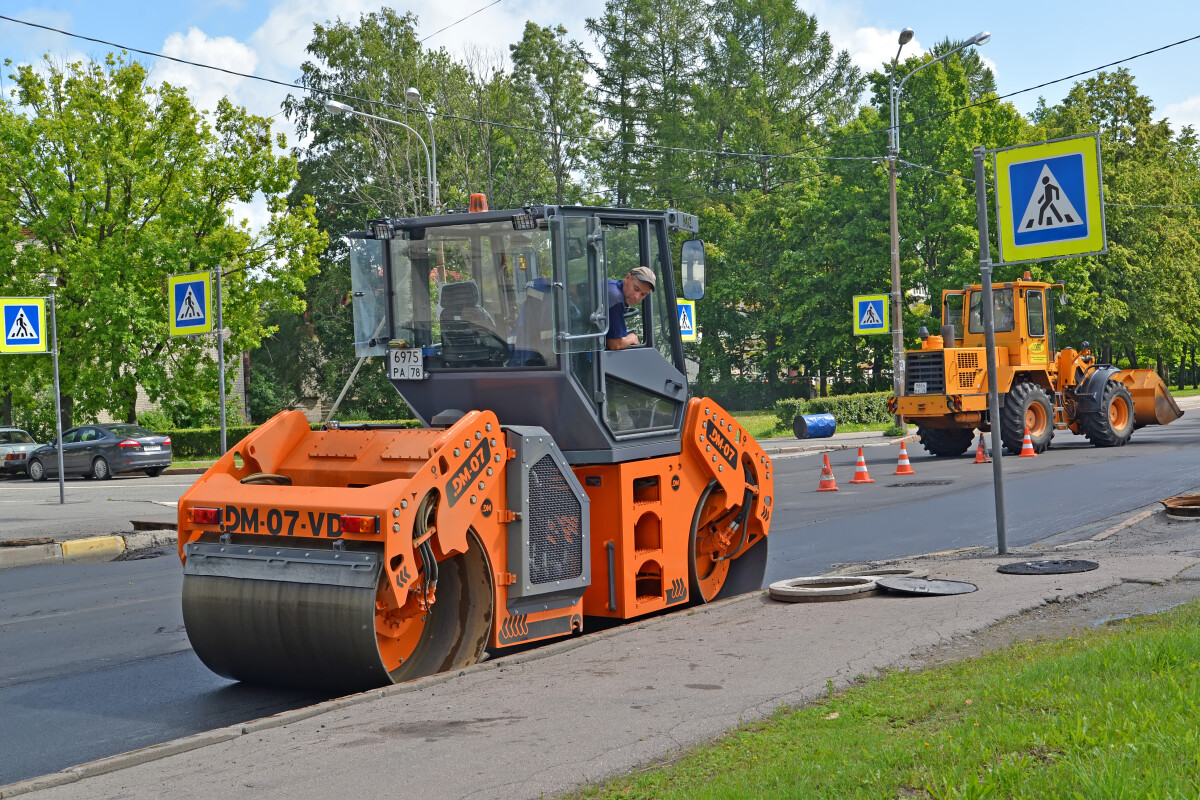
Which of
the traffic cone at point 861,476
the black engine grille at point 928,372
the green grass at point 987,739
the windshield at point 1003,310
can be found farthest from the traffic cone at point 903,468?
the green grass at point 987,739

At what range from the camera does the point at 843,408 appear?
117 feet

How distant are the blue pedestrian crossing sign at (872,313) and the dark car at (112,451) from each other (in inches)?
729

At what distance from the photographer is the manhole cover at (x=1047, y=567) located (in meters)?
8.94

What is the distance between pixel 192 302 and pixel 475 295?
1198 cm

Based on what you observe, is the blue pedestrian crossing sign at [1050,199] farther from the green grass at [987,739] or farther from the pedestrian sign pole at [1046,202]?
the green grass at [987,739]

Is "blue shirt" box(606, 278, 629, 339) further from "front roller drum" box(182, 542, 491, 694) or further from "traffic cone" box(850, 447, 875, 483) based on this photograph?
"traffic cone" box(850, 447, 875, 483)

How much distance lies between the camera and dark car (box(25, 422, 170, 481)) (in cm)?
2969

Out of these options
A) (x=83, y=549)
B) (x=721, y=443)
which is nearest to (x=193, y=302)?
(x=83, y=549)

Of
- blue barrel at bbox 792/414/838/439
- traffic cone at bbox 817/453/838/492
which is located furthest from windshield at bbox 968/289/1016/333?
blue barrel at bbox 792/414/838/439

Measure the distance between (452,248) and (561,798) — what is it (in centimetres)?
452

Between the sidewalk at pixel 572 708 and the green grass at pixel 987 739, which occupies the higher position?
the green grass at pixel 987 739

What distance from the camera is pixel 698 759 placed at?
15.5ft

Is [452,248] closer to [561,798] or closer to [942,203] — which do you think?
[561,798]

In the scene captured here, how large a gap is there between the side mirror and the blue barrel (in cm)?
2436
